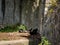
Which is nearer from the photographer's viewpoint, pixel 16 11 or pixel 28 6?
pixel 28 6

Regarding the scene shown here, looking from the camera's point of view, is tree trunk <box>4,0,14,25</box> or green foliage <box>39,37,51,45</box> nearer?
green foliage <box>39,37,51,45</box>

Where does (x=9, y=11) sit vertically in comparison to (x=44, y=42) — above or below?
above

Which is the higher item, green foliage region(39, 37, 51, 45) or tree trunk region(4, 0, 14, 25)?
tree trunk region(4, 0, 14, 25)

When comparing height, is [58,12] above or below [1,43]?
above

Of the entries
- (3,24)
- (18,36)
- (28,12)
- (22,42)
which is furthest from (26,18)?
(22,42)

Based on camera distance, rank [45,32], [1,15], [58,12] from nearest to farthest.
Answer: [58,12]
[45,32]
[1,15]

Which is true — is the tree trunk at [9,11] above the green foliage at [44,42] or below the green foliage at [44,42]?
above

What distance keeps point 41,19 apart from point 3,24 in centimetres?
293

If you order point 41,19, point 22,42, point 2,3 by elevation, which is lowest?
point 22,42

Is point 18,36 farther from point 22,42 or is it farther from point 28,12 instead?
point 28,12

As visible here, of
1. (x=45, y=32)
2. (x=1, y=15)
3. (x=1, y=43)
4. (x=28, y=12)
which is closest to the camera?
(x=1, y=43)

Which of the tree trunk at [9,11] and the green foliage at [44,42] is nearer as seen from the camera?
the green foliage at [44,42]

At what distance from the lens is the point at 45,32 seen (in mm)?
6828

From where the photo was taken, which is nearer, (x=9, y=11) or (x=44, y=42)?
(x=44, y=42)
